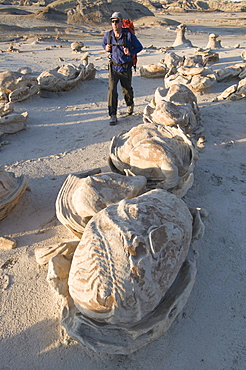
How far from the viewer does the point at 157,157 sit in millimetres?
2506

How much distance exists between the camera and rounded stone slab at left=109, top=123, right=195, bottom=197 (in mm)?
2482

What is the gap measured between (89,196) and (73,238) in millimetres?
527

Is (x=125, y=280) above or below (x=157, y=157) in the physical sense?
below

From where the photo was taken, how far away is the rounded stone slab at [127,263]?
1428 millimetres

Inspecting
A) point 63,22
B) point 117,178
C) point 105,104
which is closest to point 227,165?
point 117,178

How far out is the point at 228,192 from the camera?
291cm

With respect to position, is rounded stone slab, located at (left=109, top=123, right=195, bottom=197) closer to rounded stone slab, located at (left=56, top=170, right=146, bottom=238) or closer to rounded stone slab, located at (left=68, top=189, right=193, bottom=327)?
rounded stone slab, located at (left=56, top=170, right=146, bottom=238)

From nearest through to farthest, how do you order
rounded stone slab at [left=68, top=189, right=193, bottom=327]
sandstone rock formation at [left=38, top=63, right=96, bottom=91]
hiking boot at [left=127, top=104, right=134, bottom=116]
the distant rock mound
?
rounded stone slab at [left=68, top=189, right=193, bottom=327] → hiking boot at [left=127, top=104, right=134, bottom=116] → sandstone rock formation at [left=38, top=63, right=96, bottom=91] → the distant rock mound

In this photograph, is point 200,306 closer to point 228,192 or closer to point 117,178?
point 117,178

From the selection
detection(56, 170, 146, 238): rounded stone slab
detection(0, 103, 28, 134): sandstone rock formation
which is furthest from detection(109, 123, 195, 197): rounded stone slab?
detection(0, 103, 28, 134): sandstone rock formation

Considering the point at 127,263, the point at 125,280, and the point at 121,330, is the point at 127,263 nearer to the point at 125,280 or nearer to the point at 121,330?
the point at 125,280

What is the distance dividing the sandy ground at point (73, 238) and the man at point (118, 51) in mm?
541

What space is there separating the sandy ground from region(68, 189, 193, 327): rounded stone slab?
0.35 m

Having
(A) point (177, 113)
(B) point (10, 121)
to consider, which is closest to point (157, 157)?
(A) point (177, 113)
